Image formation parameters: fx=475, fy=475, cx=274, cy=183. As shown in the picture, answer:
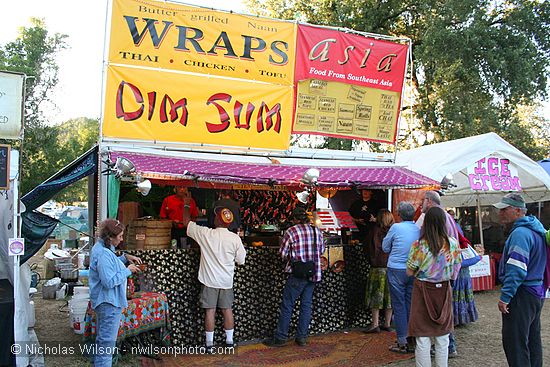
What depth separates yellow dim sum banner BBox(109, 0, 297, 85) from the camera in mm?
6449

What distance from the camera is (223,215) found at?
6082 millimetres

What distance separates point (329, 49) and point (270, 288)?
3928mm

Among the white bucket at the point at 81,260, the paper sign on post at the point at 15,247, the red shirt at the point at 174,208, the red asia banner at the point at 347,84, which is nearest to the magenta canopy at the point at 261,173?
the red asia banner at the point at 347,84

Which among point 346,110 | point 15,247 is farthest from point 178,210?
point 346,110

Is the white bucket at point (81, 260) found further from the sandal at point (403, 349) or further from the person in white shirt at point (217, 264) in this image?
the sandal at point (403, 349)

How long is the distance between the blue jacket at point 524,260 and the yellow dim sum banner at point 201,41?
435cm

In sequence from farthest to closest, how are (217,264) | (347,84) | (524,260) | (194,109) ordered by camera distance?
(347,84), (194,109), (217,264), (524,260)

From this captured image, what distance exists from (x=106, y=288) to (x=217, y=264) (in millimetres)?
1703

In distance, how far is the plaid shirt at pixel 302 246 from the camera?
6324mm

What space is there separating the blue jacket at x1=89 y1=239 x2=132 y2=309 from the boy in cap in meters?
3.51

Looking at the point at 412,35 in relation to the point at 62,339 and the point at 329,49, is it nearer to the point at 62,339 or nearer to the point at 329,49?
the point at 329,49

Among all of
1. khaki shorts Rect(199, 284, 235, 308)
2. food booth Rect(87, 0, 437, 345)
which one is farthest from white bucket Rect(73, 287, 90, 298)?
khaki shorts Rect(199, 284, 235, 308)

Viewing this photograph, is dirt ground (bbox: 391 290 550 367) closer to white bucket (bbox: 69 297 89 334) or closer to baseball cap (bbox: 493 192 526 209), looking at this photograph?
baseball cap (bbox: 493 192 526 209)

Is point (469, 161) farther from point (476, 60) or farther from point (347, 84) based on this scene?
point (476, 60)
